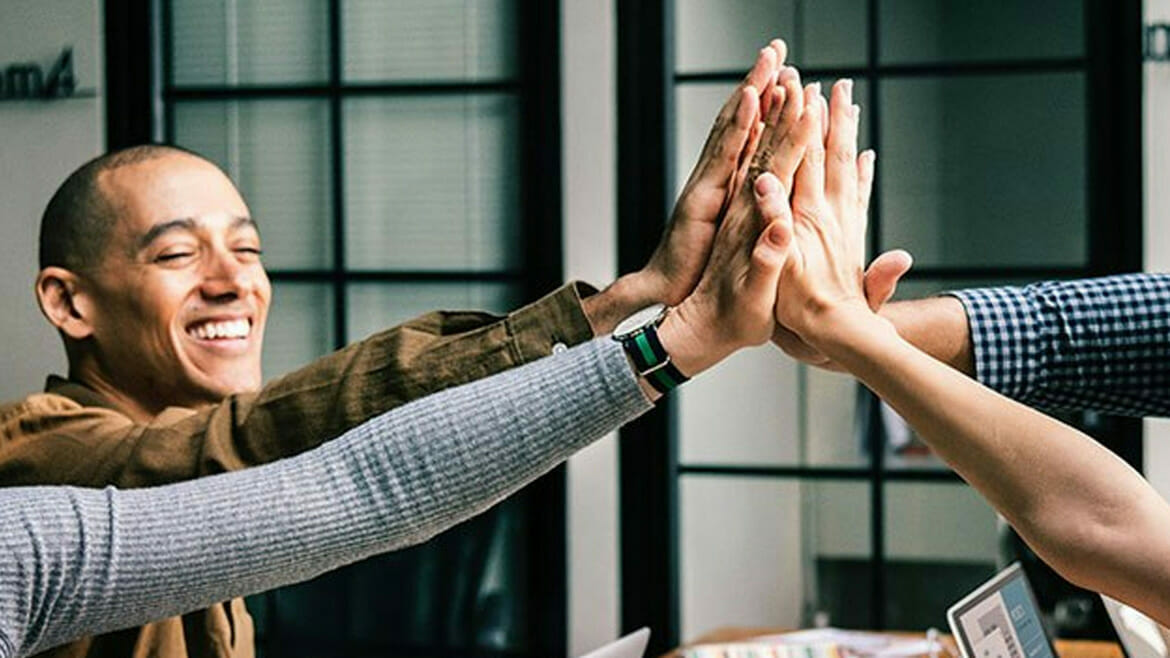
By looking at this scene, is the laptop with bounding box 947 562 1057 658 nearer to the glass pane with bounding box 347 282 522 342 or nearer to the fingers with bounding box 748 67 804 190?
the fingers with bounding box 748 67 804 190

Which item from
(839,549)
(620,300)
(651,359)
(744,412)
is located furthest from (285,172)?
(651,359)

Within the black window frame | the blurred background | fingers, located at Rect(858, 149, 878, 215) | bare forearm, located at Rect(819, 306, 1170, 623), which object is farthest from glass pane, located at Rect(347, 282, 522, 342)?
bare forearm, located at Rect(819, 306, 1170, 623)

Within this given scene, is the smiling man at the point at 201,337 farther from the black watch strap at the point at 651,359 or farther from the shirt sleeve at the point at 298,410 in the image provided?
the black watch strap at the point at 651,359

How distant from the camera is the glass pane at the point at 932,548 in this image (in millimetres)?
4211

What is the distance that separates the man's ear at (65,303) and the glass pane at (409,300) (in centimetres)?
225

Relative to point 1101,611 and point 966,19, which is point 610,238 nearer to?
point 966,19

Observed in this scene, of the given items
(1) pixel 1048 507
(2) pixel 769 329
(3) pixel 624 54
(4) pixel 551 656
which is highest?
(3) pixel 624 54

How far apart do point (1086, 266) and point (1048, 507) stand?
272 cm

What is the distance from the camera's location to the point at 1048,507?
1.46 metres

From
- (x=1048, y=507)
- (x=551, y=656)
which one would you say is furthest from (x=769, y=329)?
(x=551, y=656)

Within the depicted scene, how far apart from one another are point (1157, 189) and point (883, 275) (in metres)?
2.21

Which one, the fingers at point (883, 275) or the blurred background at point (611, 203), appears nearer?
the fingers at point (883, 275)

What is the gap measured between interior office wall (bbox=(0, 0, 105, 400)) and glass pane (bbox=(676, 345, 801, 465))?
1521 mm

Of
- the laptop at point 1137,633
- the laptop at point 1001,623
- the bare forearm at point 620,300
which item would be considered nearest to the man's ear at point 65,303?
the bare forearm at point 620,300
